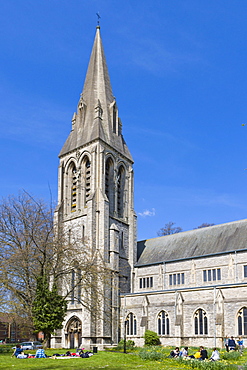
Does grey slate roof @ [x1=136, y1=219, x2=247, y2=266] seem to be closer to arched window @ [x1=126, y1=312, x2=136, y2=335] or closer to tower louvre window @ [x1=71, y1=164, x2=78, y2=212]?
arched window @ [x1=126, y1=312, x2=136, y2=335]

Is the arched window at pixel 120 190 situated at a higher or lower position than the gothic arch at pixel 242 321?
higher

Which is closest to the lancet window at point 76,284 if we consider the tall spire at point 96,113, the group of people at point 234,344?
the group of people at point 234,344

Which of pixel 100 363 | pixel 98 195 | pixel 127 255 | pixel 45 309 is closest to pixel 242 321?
pixel 45 309

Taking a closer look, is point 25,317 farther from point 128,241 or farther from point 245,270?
point 245,270

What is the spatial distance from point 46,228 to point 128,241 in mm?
16695

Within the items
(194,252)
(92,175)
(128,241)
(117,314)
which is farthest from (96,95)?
(117,314)

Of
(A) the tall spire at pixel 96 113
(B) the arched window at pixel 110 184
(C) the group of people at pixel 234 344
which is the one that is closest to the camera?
(C) the group of people at pixel 234 344

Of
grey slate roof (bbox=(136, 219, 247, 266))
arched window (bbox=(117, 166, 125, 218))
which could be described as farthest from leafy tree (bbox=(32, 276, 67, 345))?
arched window (bbox=(117, 166, 125, 218))

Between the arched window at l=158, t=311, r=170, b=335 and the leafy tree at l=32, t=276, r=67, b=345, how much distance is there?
448 inches

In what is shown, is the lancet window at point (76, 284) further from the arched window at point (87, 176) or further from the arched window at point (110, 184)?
the arched window at point (87, 176)

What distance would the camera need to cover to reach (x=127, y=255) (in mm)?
46344

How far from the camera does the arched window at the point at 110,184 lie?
4621cm

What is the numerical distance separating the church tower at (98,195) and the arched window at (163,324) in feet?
15.6

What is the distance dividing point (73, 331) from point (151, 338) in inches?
345
